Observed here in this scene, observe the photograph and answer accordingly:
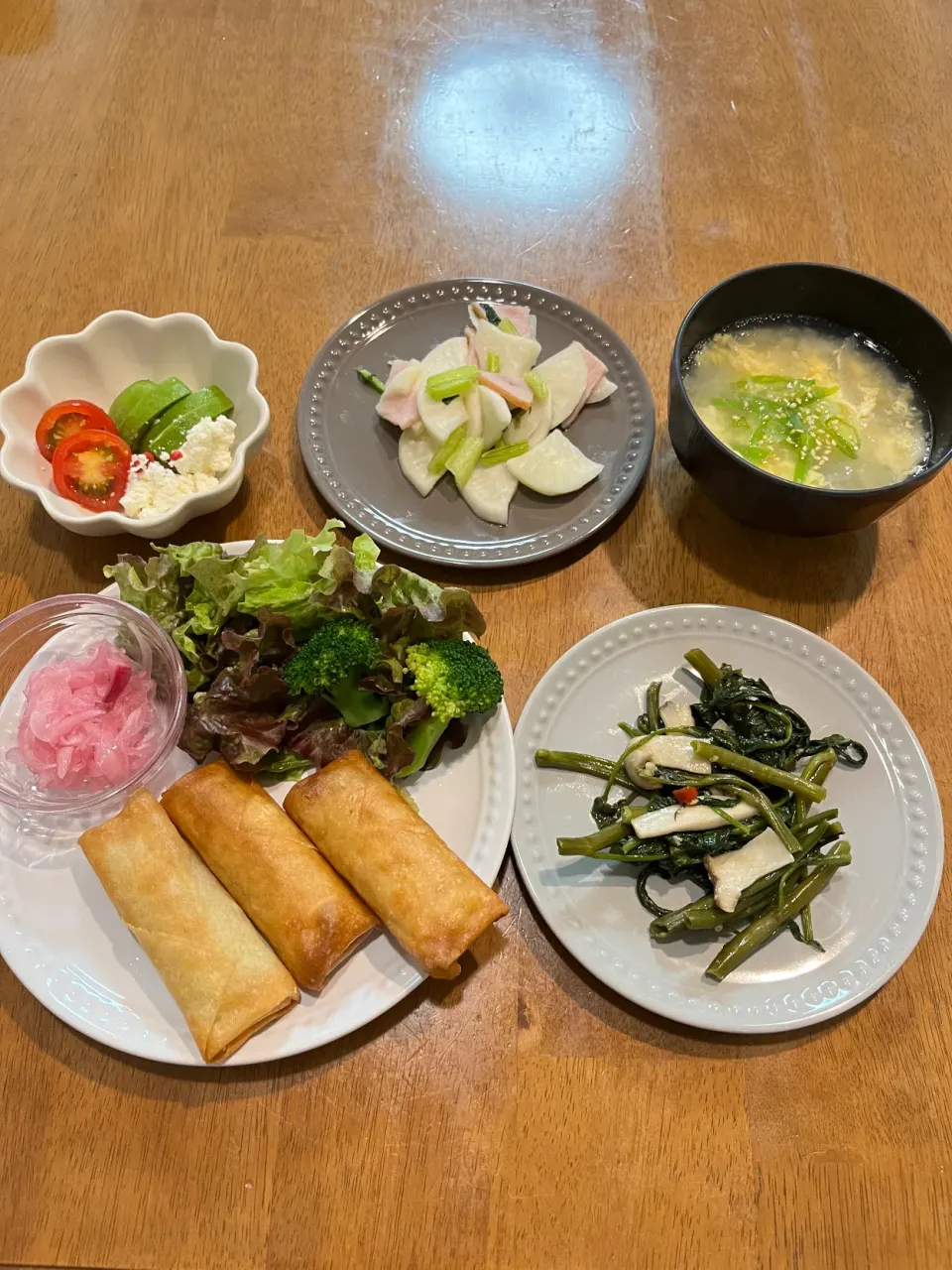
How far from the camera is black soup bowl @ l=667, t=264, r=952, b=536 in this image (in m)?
1.67

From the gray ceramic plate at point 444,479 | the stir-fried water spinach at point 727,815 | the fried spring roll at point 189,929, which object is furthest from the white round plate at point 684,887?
the fried spring roll at point 189,929

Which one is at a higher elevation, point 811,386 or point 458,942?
point 811,386

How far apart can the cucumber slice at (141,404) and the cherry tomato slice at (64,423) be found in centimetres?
4

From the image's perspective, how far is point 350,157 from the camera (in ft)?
8.71

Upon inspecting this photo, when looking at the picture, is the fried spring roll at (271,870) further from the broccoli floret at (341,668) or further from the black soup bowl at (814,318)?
the black soup bowl at (814,318)

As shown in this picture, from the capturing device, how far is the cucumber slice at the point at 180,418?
1942 millimetres

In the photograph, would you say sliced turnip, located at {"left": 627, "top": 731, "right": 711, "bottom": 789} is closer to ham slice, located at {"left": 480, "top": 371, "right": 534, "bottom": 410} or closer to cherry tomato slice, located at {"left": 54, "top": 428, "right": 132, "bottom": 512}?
ham slice, located at {"left": 480, "top": 371, "right": 534, "bottom": 410}

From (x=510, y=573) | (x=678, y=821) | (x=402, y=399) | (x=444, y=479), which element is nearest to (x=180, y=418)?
(x=402, y=399)

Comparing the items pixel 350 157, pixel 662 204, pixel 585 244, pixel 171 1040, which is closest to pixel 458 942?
pixel 171 1040

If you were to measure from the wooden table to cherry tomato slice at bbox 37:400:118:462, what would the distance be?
0.68 ft

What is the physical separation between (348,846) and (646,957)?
58 cm

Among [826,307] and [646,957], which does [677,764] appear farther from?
[826,307]

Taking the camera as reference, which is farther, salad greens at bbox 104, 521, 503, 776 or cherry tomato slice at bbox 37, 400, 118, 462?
cherry tomato slice at bbox 37, 400, 118, 462

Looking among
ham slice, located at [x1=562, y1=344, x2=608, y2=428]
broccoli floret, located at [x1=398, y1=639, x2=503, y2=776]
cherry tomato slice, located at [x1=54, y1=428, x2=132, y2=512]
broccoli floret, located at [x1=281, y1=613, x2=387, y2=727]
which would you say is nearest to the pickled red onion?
broccoli floret, located at [x1=281, y1=613, x2=387, y2=727]
